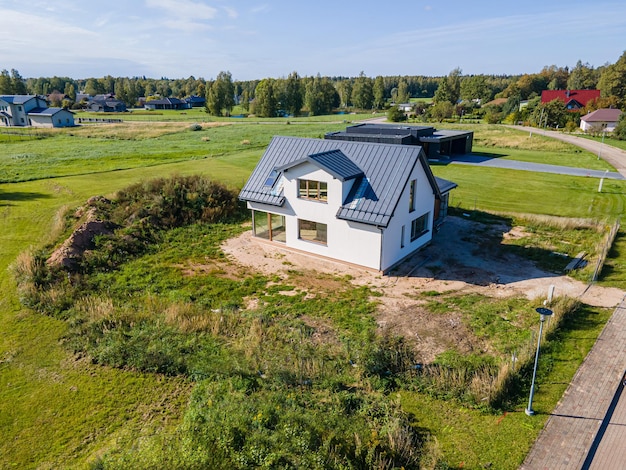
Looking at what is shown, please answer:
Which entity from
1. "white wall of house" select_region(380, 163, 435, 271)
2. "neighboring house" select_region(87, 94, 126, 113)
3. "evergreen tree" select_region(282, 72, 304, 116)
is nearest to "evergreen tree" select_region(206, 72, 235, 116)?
"evergreen tree" select_region(282, 72, 304, 116)

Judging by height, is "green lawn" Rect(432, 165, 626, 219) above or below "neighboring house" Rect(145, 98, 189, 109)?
below

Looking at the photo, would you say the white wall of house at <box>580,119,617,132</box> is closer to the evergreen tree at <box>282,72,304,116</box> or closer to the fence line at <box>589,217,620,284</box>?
the fence line at <box>589,217,620,284</box>

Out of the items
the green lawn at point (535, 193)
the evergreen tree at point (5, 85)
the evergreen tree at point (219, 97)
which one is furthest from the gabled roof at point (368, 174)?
the evergreen tree at point (5, 85)

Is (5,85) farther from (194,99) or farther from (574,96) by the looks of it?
(574,96)

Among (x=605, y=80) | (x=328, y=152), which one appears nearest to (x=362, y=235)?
(x=328, y=152)

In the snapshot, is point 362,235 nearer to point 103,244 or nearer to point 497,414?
point 497,414

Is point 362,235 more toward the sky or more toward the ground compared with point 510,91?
more toward the ground

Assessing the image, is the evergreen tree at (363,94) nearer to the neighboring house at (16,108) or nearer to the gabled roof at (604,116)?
the gabled roof at (604,116)
